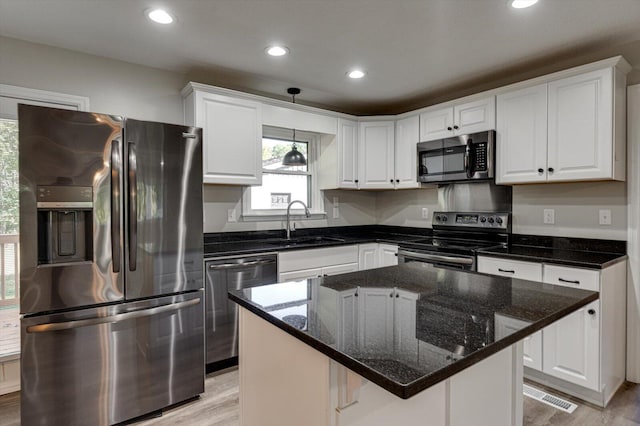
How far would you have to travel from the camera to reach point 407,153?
376 centimetres

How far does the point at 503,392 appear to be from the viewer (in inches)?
56.1

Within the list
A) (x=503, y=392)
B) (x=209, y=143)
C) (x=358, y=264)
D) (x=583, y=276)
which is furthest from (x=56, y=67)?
(x=583, y=276)

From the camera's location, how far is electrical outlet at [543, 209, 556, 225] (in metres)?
2.92

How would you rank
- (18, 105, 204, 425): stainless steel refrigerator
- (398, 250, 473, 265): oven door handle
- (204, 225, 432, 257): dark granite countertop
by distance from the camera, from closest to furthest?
(18, 105, 204, 425): stainless steel refrigerator < (398, 250, 473, 265): oven door handle < (204, 225, 432, 257): dark granite countertop

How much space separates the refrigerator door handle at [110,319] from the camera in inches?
74.3

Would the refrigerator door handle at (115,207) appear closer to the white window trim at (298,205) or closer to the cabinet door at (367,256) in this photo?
the white window trim at (298,205)

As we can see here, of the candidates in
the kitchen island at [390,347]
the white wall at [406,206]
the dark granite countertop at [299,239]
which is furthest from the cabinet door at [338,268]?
the kitchen island at [390,347]

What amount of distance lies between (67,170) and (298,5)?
1.58 meters

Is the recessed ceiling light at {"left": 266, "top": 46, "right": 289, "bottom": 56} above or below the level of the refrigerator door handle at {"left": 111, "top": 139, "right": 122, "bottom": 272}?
above

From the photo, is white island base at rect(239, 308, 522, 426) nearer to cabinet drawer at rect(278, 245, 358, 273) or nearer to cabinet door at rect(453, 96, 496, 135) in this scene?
cabinet drawer at rect(278, 245, 358, 273)

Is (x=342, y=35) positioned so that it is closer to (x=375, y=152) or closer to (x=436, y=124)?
(x=436, y=124)

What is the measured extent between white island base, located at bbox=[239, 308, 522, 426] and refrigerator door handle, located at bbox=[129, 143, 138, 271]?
37.7 inches

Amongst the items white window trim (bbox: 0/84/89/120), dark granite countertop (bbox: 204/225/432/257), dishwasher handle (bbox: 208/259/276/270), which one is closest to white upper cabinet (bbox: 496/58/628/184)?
dark granite countertop (bbox: 204/225/432/257)

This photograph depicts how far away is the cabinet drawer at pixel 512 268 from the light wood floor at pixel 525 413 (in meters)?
0.82
